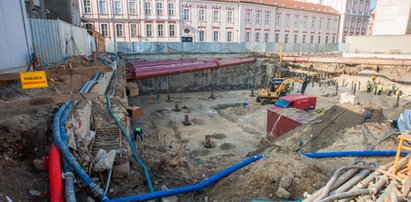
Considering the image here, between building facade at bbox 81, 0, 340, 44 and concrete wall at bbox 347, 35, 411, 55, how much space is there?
14186 millimetres

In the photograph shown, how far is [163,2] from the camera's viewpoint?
35875 millimetres

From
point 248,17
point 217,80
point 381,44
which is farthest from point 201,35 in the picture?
point 381,44

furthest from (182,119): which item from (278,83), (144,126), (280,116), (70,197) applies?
(70,197)

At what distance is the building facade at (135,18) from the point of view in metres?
33.9

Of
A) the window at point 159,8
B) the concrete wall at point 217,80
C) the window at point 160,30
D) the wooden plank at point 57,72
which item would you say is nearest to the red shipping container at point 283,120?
the wooden plank at point 57,72

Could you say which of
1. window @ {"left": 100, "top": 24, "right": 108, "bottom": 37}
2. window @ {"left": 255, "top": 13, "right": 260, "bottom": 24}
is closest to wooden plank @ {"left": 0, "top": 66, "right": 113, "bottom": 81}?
window @ {"left": 100, "top": 24, "right": 108, "bottom": 37}

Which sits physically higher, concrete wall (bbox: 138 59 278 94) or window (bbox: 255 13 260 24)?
window (bbox: 255 13 260 24)

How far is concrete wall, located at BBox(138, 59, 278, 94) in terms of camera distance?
1010 inches

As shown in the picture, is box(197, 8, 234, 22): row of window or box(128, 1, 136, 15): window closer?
box(128, 1, 136, 15): window

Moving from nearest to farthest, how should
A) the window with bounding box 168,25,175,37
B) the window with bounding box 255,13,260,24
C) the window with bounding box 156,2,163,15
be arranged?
the window with bounding box 156,2,163,15, the window with bounding box 168,25,175,37, the window with bounding box 255,13,260,24

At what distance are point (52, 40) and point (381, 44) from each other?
120ft

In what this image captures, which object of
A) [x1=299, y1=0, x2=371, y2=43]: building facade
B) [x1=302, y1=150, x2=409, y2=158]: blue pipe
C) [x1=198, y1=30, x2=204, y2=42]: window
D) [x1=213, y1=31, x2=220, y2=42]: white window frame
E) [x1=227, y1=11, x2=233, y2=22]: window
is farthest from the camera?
[x1=299, y1=0, x2=371, y2=43]: building facade

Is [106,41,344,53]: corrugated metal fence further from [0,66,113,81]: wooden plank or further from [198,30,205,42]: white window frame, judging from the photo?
[0,66,113,81]: wooden plank

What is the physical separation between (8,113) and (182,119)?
1244cm
